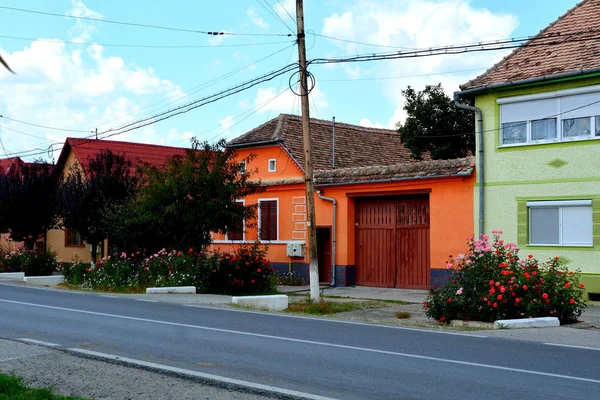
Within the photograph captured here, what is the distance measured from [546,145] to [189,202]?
10117mm

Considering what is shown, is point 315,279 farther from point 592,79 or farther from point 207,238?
point 592,79

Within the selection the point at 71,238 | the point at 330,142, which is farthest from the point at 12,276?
the point at 330,142

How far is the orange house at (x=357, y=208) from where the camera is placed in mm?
22078

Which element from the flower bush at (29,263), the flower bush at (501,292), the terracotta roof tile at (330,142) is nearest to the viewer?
the flower bush at (501,292)

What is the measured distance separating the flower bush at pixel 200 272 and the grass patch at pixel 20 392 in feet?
46.6

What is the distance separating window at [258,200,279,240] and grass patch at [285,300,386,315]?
869cm

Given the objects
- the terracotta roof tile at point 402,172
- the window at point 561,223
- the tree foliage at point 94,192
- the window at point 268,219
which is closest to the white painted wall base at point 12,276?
the tree foliage at point 94,192

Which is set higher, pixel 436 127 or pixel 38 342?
pixel 436 127

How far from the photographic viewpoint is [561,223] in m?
19.2

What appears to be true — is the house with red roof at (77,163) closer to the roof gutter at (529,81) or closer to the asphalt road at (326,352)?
the roof gutter at (529,81)

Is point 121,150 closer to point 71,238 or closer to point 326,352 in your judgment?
point 71,238

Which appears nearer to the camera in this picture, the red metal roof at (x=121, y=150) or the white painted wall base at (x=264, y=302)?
the white painted wall base at (x=264, y=302)

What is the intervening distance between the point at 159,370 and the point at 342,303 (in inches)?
425

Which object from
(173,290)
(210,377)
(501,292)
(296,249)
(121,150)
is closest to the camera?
(210,377)
